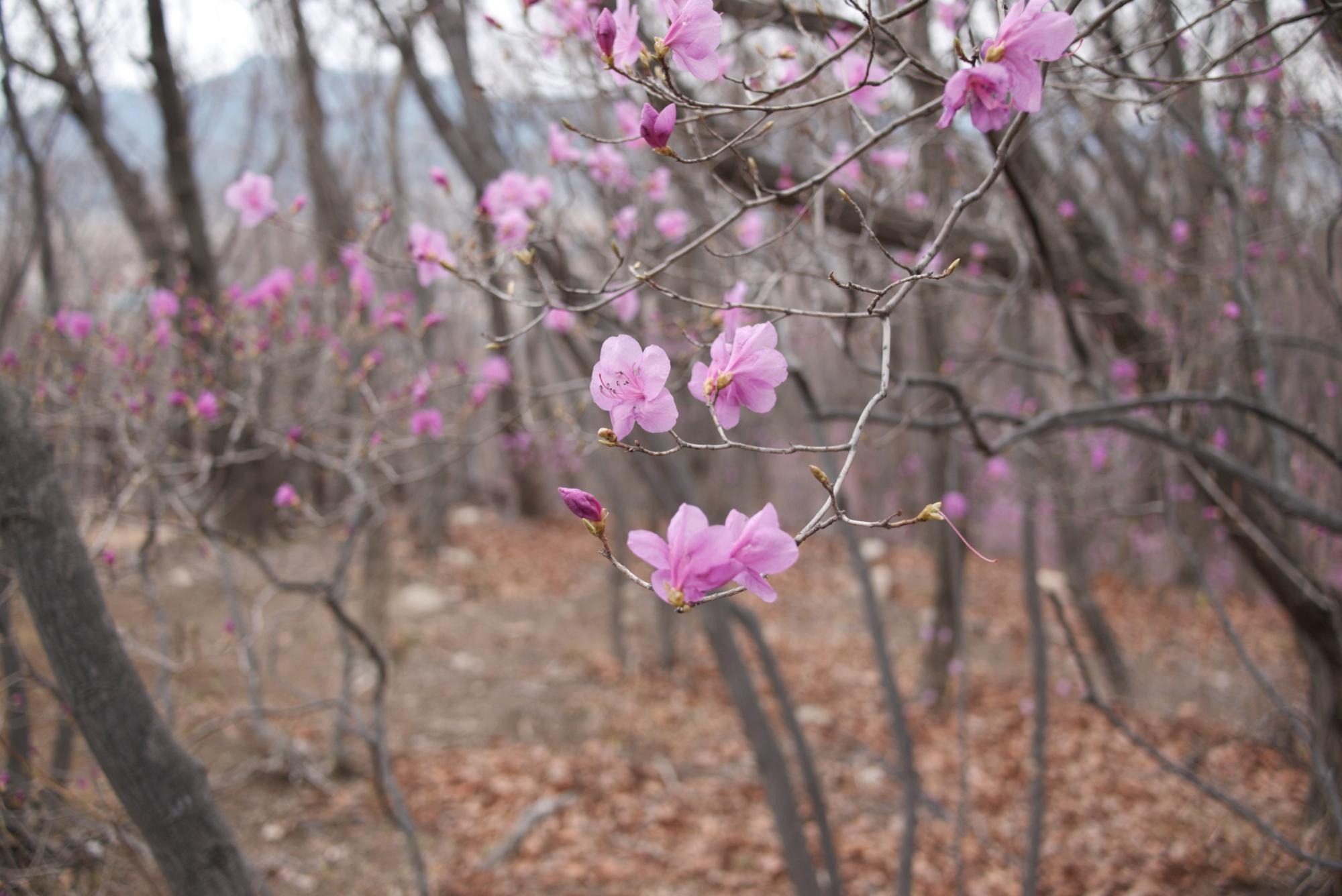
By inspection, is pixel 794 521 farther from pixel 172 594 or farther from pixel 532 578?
pixel 172 594

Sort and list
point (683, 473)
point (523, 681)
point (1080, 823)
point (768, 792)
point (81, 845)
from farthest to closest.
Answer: point (523, 681)
point (1080, 823)
point (683, 473)
point (768, 792)
point (81, 845)

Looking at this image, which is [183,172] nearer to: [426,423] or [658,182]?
[426,423]

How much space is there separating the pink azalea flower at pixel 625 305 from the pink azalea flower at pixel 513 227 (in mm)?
308

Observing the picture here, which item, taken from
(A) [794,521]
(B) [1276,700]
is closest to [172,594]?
(B) [1276,700]

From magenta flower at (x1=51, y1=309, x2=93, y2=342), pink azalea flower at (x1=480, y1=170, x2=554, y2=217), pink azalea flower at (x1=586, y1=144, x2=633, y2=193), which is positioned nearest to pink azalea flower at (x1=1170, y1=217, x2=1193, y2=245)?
pink azalea flower at (x1=586, y1=144, x2=633, y2=193)

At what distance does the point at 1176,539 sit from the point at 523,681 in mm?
4478

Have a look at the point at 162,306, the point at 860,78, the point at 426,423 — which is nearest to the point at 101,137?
the point at 162,306

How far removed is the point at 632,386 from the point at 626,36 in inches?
26.4

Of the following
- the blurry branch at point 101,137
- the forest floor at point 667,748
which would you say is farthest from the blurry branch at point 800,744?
the blurry branch at point 101,137

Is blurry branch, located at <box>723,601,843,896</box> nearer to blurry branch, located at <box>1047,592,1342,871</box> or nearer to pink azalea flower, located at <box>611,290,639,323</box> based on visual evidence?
blurry branch, located at <box>1047,592,1342,871</box>

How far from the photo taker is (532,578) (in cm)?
895

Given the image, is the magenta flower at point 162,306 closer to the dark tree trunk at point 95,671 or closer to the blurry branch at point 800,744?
the dark tree trunk at point 95,671

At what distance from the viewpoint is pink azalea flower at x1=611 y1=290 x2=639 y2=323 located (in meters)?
2.30

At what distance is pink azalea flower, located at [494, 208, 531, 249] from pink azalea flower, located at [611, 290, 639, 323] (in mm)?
308
